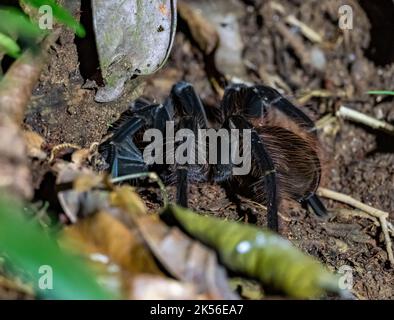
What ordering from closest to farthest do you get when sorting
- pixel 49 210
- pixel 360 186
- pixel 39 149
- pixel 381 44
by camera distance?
1. pixel 49 210
2. pixel 39 149
3. pixel 360 186
4. pixel 381 44

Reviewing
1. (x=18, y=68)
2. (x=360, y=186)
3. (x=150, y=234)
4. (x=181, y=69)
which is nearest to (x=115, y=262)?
(x=150, y=234)

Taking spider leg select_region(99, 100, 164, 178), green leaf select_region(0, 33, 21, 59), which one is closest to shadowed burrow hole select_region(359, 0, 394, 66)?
spider leg select_region(99, 100, 164, 178)

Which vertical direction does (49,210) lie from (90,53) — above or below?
below

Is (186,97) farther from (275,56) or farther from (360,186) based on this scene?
(275,56)

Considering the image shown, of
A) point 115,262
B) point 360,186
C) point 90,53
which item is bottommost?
point 115,262

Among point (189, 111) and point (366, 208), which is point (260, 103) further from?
point (366, 208)
